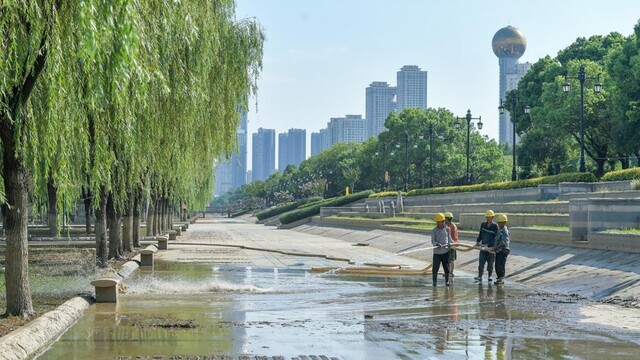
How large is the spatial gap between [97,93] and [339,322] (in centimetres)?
550

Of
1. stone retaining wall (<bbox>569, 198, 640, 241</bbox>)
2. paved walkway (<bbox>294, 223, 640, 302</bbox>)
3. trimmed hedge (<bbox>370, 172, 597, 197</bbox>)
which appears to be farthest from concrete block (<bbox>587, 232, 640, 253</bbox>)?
trimmed hedge (<bbox>370, 172, 597, 197</bbox>)

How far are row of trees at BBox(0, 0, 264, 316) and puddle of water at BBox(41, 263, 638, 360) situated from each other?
2214 mm

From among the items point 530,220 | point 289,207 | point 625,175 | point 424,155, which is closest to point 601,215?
point 530,220

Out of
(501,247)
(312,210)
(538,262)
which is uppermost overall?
(501,247)

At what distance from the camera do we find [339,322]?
1430 cm

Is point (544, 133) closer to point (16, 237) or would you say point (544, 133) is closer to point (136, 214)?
point (136, 214)

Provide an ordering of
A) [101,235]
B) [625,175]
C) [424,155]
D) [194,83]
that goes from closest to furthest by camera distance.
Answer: [194,83] < [101,235] < [625,175] < [424,155]

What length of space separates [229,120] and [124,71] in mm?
14483

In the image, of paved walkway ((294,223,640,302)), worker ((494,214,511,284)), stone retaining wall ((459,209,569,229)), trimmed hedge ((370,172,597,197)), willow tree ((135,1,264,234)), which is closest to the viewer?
willow tree ((135,1,264,234))

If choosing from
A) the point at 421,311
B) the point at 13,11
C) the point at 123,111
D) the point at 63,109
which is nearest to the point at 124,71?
the point at 13,11

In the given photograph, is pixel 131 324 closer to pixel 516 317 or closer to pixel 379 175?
pixel 516 317

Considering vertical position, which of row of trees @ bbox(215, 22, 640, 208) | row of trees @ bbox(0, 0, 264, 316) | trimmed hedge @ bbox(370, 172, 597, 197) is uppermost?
row of trees @ bbox(215, 22, 640, 208)

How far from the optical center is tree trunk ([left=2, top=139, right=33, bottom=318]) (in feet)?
43.9

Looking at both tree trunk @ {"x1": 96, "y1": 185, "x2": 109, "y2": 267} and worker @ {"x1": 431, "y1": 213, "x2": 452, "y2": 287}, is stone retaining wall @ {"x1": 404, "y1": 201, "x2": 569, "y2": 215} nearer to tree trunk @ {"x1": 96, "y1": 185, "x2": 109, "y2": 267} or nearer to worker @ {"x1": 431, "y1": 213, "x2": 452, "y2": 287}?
worker @ {"x1": 431, "y1": 213, "x2": 452, "y2": 287}
